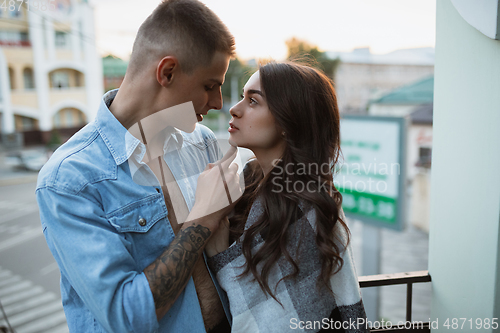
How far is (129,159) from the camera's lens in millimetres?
1206

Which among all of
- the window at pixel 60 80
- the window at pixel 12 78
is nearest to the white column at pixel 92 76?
the window at pixel 60 80

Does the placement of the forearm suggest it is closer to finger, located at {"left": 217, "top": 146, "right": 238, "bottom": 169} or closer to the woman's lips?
finger, located at {"left": 217, "top": 146, "right": 238, "bottom": 169}

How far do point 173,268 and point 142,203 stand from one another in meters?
0.26

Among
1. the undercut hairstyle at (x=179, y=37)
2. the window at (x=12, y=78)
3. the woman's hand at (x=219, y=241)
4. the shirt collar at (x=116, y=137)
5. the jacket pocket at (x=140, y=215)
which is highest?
the window at (x=12, y=78)

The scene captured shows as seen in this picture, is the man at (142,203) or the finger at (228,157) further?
the finger at (228,157)

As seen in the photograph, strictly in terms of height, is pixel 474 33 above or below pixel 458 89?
above

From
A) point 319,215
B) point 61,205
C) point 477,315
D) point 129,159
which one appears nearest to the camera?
point 61,205

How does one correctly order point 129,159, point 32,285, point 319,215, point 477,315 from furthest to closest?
point 32,285, point 477,315, point 319,215, point 129,159

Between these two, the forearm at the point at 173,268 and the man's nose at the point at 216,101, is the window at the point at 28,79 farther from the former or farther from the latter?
the forearm at the point at 173,268

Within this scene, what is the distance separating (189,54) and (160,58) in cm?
11

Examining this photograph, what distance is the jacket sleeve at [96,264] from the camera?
0.97 meters

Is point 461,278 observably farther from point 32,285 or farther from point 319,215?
point 32,285

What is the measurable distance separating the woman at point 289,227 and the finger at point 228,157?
0.13ft

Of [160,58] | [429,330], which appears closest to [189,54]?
[160,58]
